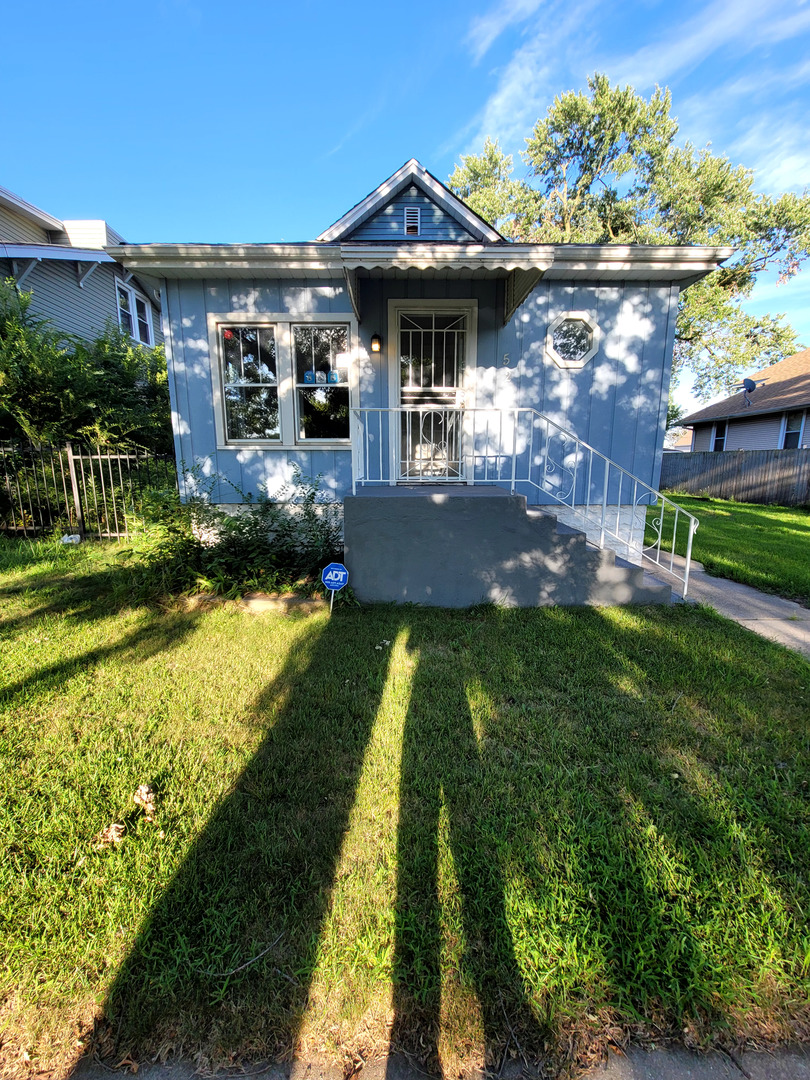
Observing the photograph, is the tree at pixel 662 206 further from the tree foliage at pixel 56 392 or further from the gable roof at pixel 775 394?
the tree foliage at pixel 56 392

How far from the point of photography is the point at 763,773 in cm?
232

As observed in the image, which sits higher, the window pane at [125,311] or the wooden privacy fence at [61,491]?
the window pane at [125,311]

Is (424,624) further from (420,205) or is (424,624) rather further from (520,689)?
(420,205)

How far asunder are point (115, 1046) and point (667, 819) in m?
2.07

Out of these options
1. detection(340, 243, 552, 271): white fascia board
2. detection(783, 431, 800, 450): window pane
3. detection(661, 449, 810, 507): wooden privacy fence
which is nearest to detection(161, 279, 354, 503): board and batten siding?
detection(340, 243, 552, 271): white fascia board

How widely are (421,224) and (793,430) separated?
16966 millimetres

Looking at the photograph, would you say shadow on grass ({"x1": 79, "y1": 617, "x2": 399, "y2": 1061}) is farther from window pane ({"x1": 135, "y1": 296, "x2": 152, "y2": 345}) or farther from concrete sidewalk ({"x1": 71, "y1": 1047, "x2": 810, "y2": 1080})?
window pane ({"x1": 135, "y1": 296, "x2": 152, "y2": 345})

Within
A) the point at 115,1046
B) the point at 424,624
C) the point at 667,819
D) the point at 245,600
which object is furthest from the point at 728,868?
the point at 245,600

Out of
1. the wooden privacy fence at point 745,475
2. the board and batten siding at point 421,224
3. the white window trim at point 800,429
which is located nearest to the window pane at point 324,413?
the board and batten siding at point 421,224

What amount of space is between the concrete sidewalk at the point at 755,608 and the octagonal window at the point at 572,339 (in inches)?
114

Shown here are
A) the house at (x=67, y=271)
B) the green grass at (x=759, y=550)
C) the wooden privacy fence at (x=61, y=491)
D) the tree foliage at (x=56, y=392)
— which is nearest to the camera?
the green grass at (x=759, y=550)

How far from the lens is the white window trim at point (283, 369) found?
19.2ft

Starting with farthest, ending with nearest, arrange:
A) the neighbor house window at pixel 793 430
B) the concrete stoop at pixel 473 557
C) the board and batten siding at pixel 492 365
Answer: the neighbor house window at pixel 793 430
the board and batten siding at pixel 492 365
the concrete stoop at pixel 473 557

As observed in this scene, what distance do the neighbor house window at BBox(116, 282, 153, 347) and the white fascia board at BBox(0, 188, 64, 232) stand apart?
193 cm
